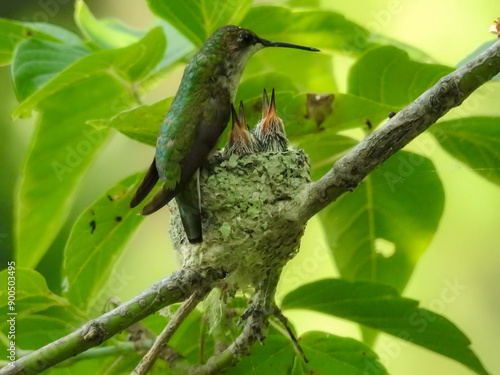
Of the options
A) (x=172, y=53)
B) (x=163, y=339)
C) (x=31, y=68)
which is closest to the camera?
(x=163, y=339)

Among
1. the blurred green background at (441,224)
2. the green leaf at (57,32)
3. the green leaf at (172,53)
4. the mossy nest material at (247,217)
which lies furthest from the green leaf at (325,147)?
the blurred green background at (441,224)

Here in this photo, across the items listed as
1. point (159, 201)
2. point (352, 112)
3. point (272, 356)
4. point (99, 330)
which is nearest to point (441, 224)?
point (352, 112)

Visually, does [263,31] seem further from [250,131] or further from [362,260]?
[362,260]

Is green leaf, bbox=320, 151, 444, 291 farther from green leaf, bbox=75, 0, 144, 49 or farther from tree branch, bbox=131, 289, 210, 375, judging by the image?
green leaf, bbox=75, 0, 144, 49

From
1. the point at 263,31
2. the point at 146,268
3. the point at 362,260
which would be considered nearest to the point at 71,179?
the point at 263,31

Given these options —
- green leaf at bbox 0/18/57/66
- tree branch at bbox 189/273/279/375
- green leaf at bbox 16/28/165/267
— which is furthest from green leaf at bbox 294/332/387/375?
green leaf at bbox 0/18/57/66

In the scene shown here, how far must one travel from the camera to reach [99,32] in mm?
2607

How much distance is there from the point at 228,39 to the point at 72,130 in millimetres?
564

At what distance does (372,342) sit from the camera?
2.14 m

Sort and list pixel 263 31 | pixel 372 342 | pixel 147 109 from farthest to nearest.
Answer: pixel 263 31 → pixel 372 342 → pixel 147 109

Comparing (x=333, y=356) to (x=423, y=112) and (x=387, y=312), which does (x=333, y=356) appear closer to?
(x=387, y=312)

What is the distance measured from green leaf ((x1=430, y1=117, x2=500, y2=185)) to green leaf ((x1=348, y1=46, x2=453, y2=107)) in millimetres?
135

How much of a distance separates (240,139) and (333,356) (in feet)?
2.45

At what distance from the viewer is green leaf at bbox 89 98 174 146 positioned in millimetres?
1798
